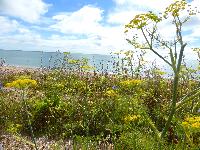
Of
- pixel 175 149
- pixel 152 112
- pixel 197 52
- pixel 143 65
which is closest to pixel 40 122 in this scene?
pixel 152 112

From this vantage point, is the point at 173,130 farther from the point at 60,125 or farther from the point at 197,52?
the point at 197,52

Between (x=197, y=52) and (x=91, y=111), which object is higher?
(x=197, y=52)

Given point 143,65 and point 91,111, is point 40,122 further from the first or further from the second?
point 143,65

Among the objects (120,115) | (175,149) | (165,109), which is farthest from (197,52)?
(175,149)

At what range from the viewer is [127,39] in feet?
22.5

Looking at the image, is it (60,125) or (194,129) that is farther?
(60,125)

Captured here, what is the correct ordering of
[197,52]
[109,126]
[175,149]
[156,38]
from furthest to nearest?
[197,52] → [109,126] → [156,38] → [175,149]

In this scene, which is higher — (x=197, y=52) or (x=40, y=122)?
(x=197, y=52)

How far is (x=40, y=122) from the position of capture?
28.9ft

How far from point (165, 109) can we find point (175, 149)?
303 centimetres

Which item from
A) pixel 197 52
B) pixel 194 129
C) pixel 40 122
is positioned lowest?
pixel 40 122

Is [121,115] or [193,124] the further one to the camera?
[121,115]

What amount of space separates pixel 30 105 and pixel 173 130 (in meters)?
3.82

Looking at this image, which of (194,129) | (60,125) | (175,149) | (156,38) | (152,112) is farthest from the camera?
(152,112)
